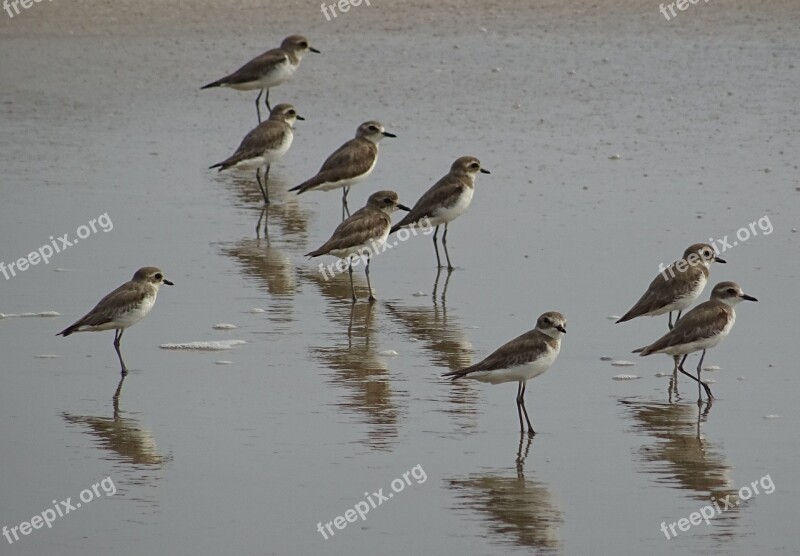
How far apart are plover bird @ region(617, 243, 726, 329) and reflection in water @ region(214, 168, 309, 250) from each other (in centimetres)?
417

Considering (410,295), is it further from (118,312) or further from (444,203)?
(118,312)

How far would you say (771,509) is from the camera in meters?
8.25

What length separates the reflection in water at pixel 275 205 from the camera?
15.3m

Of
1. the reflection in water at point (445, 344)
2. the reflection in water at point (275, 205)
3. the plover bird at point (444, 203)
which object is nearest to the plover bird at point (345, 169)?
the reflection in water at point (275, 205)

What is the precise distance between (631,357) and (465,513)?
3.48 metres

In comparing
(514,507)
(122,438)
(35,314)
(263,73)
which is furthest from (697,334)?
(263,73)

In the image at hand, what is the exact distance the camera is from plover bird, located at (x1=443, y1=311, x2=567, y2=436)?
976cm

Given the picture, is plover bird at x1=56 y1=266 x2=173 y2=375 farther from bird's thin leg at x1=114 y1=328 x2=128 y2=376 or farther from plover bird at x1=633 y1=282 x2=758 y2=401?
plover bird at x1=633 y1=282 x2=758 y2=401

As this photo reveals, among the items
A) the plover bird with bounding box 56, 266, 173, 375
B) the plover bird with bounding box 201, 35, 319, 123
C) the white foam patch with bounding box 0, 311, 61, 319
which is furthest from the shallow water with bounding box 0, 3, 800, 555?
the plover bird with bounding box 201, 35, 319, 123

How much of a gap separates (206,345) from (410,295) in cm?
242

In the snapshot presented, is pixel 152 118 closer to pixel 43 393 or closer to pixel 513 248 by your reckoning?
pixel 513 248

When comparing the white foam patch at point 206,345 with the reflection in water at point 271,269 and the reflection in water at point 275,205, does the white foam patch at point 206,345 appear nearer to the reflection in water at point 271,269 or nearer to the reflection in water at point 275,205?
the reflection in water at point 271,269

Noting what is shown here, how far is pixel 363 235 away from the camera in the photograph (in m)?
13.5

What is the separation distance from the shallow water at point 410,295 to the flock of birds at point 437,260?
31 cm
